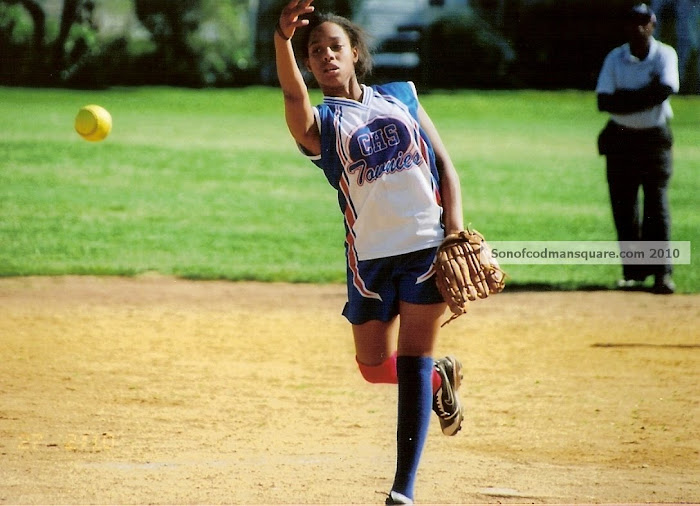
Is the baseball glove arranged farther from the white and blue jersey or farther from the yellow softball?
the yellow softball

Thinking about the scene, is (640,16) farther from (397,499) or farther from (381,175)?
(397,499)

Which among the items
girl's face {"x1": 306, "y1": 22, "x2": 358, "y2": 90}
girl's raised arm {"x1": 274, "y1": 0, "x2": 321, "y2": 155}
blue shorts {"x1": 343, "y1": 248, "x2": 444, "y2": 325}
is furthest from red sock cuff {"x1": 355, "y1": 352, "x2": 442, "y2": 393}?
girl's face {"x1": 306, "y1": 22, "x2": 358, "y2": 90}

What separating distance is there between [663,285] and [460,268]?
5.32 m

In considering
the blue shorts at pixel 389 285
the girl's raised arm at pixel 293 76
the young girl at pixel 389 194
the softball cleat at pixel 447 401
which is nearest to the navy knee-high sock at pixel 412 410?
the young girl at pixel 389 194

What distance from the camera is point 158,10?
27.6 metres

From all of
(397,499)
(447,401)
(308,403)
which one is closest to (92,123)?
(308,403)

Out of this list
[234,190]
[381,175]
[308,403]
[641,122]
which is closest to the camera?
[381,175]

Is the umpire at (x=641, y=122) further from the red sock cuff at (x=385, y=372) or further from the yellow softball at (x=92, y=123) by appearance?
the red sock cuff at (x=385, y=372)

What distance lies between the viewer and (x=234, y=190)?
15.1 meters

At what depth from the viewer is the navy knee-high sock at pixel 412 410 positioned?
375 centimetres

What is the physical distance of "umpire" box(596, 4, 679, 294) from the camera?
26.9 feet

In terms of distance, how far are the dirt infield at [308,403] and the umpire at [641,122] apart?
68cm

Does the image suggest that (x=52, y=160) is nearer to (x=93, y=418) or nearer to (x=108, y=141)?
(x=108, y=141)

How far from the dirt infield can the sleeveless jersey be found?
3.11 ft
